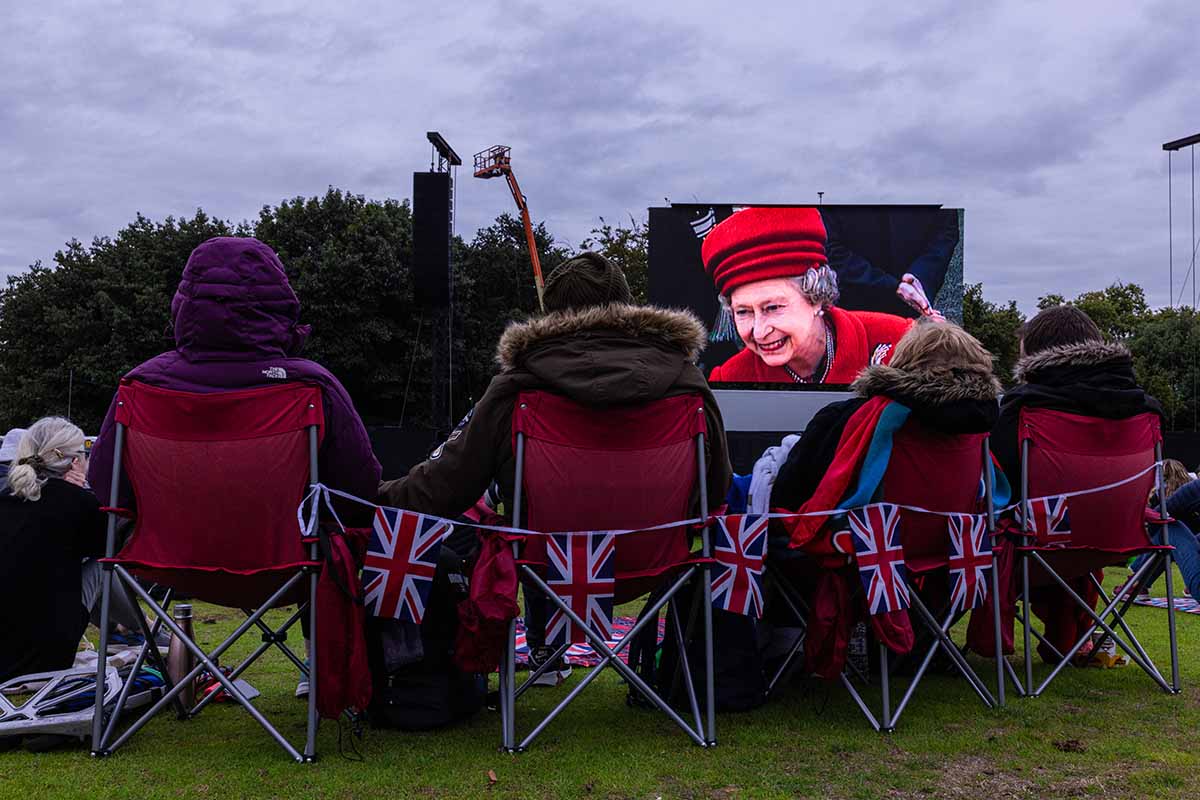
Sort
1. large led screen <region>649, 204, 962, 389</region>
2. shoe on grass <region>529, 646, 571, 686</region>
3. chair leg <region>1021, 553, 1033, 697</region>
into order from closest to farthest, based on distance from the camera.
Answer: chair leg <region>1021, 553, 1033, 697</region>, shoe on grass <region>529, 646, 571, 686</region>, large led screen <region>649, 204, 962, 389</region>

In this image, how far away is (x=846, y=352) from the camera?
12883mm

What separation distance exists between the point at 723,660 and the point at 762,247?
10.4m

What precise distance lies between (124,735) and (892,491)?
250cm

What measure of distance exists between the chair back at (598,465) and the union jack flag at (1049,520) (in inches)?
57.3

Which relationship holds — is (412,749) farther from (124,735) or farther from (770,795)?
(770,795)

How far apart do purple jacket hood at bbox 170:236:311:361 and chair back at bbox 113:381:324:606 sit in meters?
0.17

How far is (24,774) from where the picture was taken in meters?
2.70

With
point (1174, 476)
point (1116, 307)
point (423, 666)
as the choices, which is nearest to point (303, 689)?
point (423, 666)

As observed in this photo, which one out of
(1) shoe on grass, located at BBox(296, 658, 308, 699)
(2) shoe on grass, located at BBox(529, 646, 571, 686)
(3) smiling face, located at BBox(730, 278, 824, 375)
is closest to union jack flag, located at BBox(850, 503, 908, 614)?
(2) shoe on grass, located at BBox(529, 646, 571, 686)

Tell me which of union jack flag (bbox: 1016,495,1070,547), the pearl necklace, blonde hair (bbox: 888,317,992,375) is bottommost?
union jack flag (bbox: 1016,495,1070,547)

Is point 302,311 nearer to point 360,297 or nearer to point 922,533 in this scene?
point 360,297

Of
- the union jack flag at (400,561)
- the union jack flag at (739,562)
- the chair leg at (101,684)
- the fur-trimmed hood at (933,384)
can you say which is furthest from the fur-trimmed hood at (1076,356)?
the chair leg at (101,684)

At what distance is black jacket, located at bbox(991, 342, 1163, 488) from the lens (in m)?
3.74

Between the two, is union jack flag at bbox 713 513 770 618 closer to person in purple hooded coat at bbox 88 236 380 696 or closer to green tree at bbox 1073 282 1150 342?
person in purple hooded coat at bbox 88 236 380 696
